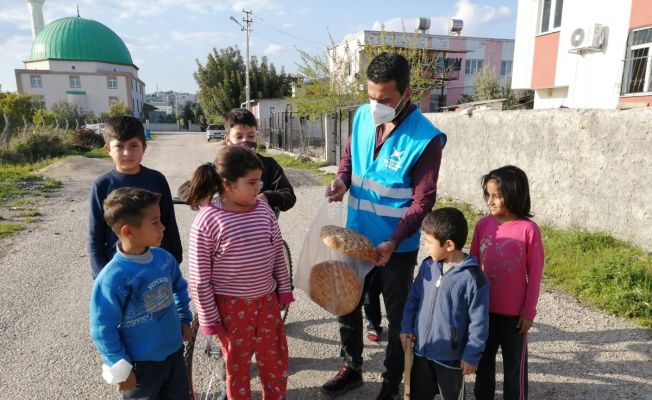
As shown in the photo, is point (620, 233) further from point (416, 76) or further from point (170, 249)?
point (416, 76)

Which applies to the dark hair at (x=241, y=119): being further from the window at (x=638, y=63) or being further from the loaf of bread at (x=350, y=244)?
the window at (x=638, y=63)

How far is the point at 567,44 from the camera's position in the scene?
12539 mm

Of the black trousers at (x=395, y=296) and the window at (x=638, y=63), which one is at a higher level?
the window at (x=638, y=63)

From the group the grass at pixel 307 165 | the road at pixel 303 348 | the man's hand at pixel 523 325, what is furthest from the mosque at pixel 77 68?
the man's hand at pixel 523 325

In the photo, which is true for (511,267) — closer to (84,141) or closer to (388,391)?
(388,391)

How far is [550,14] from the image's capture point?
13.3 metres

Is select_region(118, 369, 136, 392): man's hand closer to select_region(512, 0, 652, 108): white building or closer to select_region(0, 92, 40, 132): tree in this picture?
select_region(512, 0, 652, 108): white building

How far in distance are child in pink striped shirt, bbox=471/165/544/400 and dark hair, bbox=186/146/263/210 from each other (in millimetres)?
1348

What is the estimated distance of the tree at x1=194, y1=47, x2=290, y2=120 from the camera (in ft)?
109

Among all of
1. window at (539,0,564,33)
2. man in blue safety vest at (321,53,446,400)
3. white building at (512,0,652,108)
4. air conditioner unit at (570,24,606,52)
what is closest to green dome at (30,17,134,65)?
white building at (512,0,652,108)

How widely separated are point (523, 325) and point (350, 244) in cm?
105

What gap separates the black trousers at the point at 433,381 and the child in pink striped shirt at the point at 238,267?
74cm

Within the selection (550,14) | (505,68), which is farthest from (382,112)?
(505,68)

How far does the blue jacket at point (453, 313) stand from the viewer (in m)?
2.04
